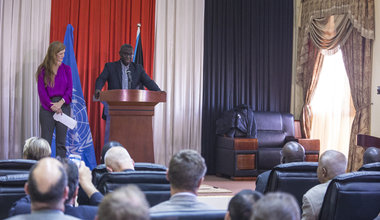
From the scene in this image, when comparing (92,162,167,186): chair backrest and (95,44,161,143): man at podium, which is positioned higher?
(95,44,161,143): man at podium

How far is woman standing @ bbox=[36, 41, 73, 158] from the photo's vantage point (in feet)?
17.0

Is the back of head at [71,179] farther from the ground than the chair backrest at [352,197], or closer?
farther from the ground

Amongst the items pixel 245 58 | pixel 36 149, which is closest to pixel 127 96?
pixel 36 149

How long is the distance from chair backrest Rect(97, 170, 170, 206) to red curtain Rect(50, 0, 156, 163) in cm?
473

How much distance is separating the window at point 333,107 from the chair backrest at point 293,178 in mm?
4857

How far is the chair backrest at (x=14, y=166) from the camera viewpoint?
2.73 metres

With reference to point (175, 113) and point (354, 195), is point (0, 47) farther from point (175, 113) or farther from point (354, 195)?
point (354, 195)

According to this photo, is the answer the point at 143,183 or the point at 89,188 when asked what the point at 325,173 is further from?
the point at 89,188

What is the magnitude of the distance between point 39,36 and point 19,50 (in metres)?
0.33

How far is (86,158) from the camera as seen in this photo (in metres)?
6.35

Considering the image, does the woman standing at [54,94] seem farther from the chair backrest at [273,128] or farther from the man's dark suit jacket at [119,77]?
the chair backrest at [273,128]

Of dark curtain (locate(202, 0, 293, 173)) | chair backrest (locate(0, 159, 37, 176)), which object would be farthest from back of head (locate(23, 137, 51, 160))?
dark curtain (locate(202, 0, 293, 173))

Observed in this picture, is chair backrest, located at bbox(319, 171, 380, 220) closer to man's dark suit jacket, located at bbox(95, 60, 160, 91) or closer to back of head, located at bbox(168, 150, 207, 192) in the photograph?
back of head, located at bbox(168, 150, 207, 192)

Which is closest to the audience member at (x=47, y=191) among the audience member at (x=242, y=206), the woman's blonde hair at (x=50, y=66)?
the audience member at (x=242, y=206)
